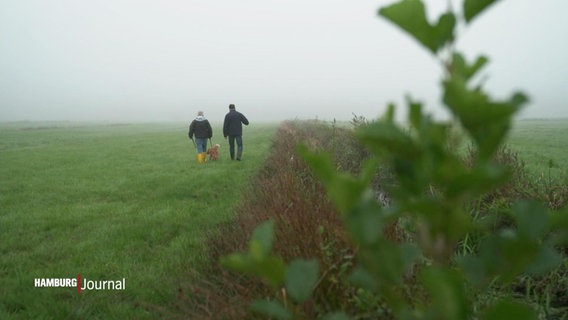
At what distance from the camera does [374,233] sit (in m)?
0.50

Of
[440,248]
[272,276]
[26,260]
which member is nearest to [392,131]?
[440,248]

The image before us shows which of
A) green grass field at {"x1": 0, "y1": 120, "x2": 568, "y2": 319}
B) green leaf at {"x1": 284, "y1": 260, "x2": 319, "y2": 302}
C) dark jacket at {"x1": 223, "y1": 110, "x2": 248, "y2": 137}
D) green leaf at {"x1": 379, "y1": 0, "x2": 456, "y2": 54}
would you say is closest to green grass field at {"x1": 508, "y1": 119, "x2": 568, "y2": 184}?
green leaf at {"x1": 379, "y1": 0, "x2": 456, "y2": 54}

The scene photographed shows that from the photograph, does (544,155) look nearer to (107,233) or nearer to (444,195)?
(107,233)

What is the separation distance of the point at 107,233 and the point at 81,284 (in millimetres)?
1641

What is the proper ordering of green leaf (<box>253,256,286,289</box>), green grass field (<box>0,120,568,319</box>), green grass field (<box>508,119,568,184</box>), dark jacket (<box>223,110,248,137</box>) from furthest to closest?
1. dark jacket (<box>223,110,248,137</box>)
2. green grass field (<box>508,119,568,184</box>)
3. green grass field (<box>0,120,568,319</box>)
4. green leaf (<box>253,256,286,289</box>)

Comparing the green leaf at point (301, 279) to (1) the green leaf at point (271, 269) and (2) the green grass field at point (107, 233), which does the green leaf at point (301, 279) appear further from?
(2) the green grass field at point (107, 233)

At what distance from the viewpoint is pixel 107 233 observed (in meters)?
5.14

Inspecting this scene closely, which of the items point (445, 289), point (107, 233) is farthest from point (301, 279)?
point (107, 233)

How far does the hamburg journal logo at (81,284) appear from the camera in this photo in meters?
3.49

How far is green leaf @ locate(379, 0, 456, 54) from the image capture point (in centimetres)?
55

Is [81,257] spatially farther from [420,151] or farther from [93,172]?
[93,172]

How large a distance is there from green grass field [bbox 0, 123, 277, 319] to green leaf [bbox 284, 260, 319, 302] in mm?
2209

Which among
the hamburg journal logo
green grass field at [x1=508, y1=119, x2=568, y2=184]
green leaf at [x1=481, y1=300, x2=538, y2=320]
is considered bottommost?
green grass field at [x1=508, y1=119, x2=568, y2=184]

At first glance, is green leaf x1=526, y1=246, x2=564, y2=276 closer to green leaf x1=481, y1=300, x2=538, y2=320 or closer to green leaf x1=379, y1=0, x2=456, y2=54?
green leaf x1=481, y1=300, x2=538, y2=320
